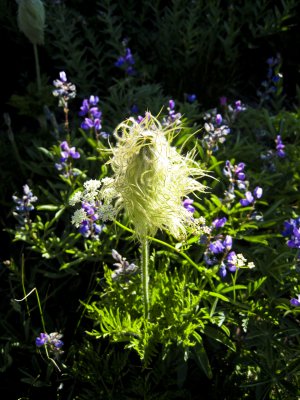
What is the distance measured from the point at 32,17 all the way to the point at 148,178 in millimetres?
1902

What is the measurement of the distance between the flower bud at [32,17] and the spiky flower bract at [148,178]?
1.68 meters

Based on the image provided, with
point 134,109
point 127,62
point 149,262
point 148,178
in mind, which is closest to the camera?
point 148,178

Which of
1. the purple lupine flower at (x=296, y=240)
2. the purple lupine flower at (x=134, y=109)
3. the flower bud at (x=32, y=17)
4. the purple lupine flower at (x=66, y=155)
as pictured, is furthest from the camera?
the purple lupine flower at (x=134, y=109)

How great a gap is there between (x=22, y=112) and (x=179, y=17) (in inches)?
69.2

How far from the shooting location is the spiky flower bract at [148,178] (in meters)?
1.54

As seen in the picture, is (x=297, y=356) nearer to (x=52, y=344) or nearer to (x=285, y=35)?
(x=52, y=344)

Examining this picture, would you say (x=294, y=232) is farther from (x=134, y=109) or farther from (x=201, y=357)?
(x=134, y=109)

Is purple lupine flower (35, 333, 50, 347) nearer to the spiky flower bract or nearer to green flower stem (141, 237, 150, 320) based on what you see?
green flower stem (141, 237, 150, 320)

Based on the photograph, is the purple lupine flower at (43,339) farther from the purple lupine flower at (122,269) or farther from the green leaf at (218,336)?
the green leaf at (218,336)

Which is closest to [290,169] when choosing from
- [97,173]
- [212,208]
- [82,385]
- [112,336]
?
[212,208]

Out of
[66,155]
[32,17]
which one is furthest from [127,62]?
[66,155]

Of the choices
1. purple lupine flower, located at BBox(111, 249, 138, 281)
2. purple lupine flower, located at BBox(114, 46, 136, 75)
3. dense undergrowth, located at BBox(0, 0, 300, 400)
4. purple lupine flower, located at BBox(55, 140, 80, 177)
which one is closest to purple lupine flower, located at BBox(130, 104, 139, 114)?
dense undergrowth, located at BBox(0, 0, 300, 400)

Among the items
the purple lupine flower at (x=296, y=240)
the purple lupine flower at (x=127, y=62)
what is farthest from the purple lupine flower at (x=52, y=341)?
the purple lupine flower at (x=127, y=62)

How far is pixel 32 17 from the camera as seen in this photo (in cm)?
306
